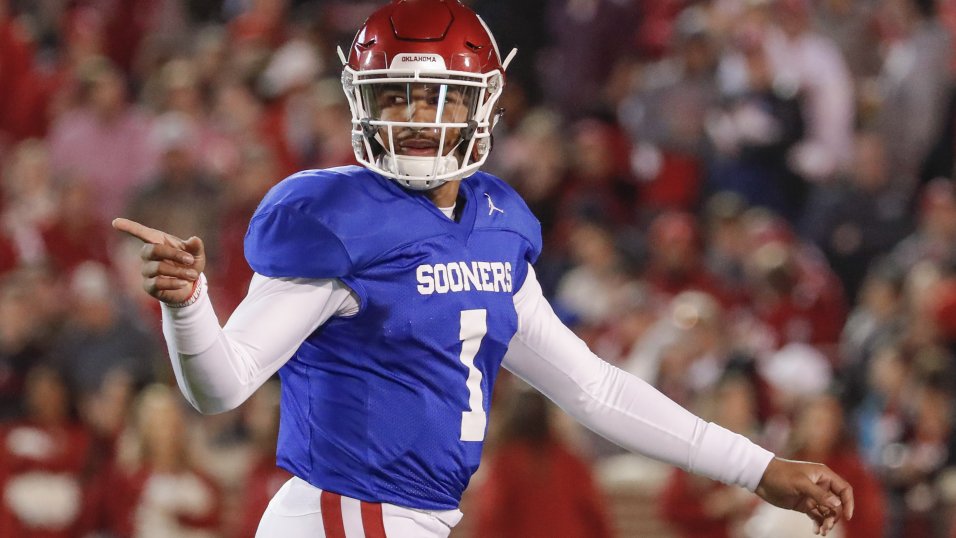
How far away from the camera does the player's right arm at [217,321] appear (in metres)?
2.56

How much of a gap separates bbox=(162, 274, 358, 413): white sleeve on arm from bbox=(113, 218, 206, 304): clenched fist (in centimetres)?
5

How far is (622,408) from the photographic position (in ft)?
10.8

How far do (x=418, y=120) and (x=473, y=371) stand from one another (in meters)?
0.47

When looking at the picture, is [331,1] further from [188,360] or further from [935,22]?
[188,360]

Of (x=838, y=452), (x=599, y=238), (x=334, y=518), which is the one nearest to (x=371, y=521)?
(x=334, y=518)

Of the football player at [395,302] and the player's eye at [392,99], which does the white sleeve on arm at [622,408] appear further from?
the player's eye at [392,99]

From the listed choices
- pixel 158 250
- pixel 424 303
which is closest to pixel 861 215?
pixel 424 303

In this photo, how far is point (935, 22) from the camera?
7.90 meters

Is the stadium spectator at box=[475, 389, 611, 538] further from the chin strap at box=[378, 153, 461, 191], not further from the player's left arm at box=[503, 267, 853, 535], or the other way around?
the chin strap at box=[378, 153, 461, 191]

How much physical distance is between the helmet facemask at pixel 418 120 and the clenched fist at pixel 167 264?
1.71 ft

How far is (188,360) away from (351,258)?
14.3 inches

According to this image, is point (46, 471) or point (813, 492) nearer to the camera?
point (813, 492)

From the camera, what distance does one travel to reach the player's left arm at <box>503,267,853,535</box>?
3.24 metres

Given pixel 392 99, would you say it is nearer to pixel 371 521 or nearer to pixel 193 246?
pixel 193 246
